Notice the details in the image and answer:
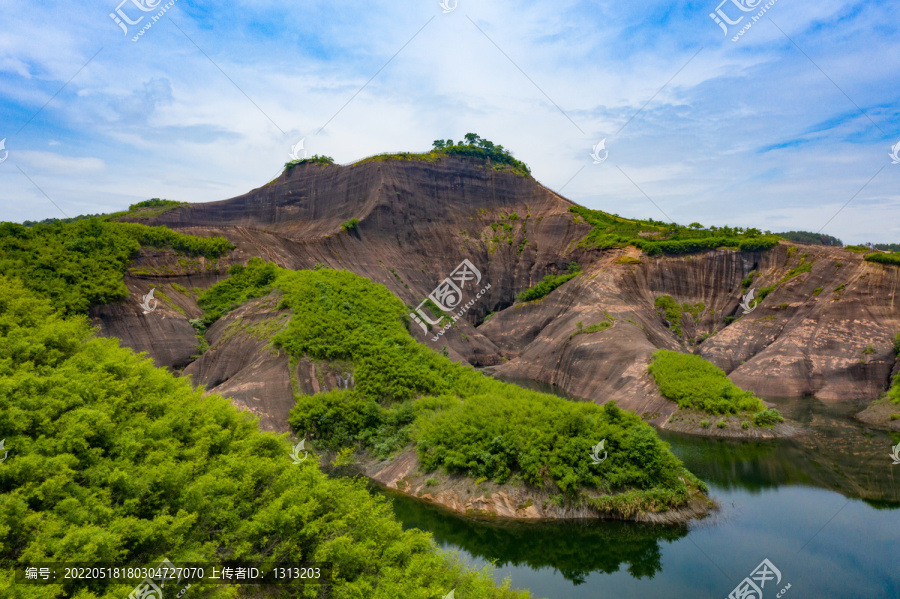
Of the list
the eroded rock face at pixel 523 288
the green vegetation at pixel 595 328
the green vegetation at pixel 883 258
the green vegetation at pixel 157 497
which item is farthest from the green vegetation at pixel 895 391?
the green vegetation at pixel 157 497

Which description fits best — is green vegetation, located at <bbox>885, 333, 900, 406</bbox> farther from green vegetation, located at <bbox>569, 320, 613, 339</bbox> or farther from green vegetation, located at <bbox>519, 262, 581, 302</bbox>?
green vegetation, located at <bbox>519, 262, 581, 302</bbox>

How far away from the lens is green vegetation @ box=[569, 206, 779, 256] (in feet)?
221

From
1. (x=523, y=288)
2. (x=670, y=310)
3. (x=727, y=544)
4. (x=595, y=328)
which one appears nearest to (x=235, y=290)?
(x=595, y=328)

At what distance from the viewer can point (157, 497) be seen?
12102 mm

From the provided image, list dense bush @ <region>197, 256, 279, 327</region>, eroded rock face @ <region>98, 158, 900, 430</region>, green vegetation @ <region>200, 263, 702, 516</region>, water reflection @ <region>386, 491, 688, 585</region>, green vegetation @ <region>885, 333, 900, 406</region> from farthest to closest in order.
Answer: dense bush @ <region>197, 256, 279, 327</region>
eroded rock face @ <region>98, 158, 900, 430</region>
green vegetation @ <region>885, 333, 900, 406</region>
green vegetation @ <region>200, 263, 702, 516</region>
water reflection @ <region>386, 491, 688, 585</region>

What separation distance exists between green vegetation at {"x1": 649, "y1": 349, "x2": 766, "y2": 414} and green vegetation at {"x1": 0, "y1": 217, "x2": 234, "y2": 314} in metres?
40.7

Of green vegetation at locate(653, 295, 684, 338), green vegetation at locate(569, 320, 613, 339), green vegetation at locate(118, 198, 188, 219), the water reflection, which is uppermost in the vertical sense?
green vegetation at locate(118, 198, 188, 219)

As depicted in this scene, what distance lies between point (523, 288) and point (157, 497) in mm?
75775

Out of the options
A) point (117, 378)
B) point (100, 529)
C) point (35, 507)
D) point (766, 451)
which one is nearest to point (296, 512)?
point (100, 529)

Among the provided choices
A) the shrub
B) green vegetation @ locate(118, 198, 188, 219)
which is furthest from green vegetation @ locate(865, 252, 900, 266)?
green vegetation @ locate(118, 198, 188, 219)

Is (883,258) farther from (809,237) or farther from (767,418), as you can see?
(809,237)

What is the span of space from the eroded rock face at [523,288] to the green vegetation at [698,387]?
132 cm

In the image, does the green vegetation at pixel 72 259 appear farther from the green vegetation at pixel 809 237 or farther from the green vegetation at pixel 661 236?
the green vegetation at pixel 809 237

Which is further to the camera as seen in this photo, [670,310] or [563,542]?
[670,310]
